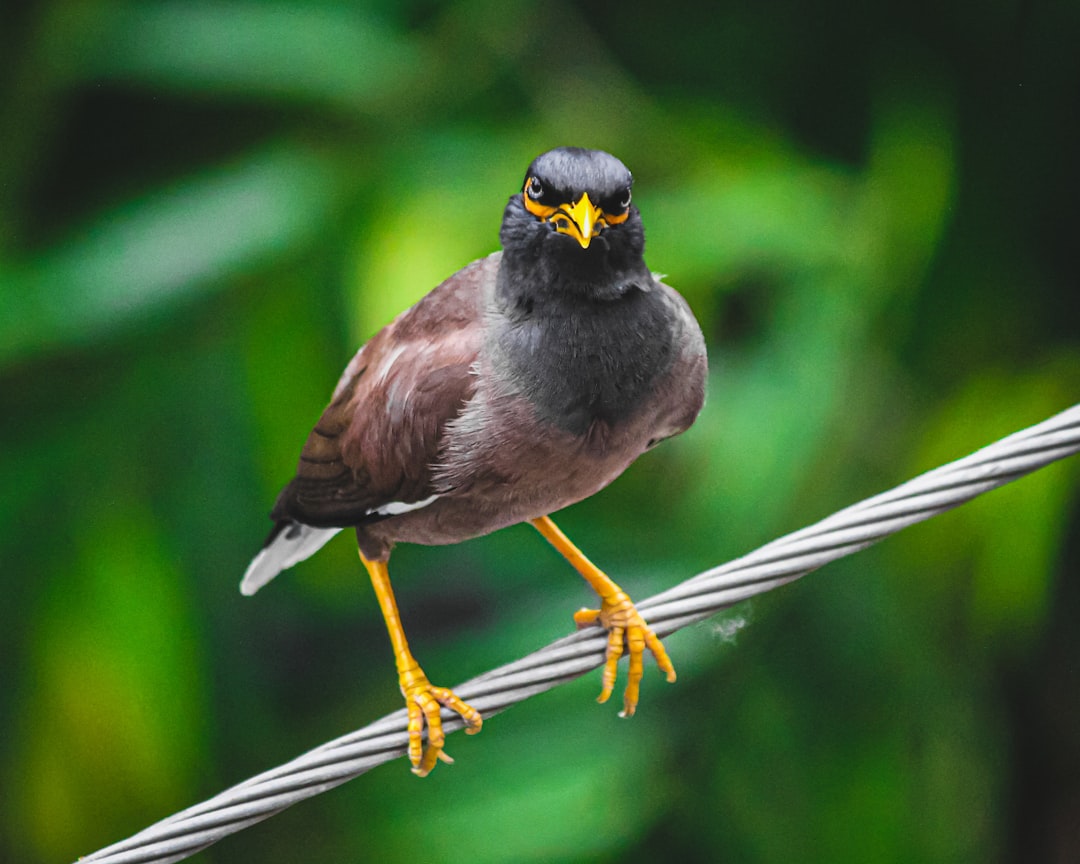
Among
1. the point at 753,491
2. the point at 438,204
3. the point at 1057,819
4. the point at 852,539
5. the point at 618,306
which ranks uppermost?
the point at 438,204

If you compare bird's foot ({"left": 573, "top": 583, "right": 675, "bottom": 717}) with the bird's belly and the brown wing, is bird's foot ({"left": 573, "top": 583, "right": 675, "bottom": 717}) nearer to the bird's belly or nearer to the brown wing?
the bird's belly

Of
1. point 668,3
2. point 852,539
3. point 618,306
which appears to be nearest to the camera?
point 852,539

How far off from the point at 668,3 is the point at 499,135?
26.8 inches

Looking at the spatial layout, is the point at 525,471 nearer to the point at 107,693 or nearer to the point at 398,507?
the point at 398,507

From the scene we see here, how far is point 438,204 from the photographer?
3.28m

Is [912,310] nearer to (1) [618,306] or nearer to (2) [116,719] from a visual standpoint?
(1) [618,306]

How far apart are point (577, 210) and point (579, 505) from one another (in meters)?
1.43

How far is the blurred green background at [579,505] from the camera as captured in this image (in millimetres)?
3289

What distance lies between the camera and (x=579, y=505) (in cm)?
335

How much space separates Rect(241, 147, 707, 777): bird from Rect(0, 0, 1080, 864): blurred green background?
860 mm

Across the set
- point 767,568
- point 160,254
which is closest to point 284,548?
point 160,254

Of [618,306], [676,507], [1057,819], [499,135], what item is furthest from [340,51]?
[1057,819]

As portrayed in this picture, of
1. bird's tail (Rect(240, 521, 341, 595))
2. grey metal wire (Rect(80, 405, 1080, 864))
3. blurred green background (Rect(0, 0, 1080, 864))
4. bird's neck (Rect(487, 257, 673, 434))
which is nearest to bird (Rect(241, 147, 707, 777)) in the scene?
bird's neck (Rect(487, 257, 673, 434))

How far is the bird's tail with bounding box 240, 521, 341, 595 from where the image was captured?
2.74 meters
